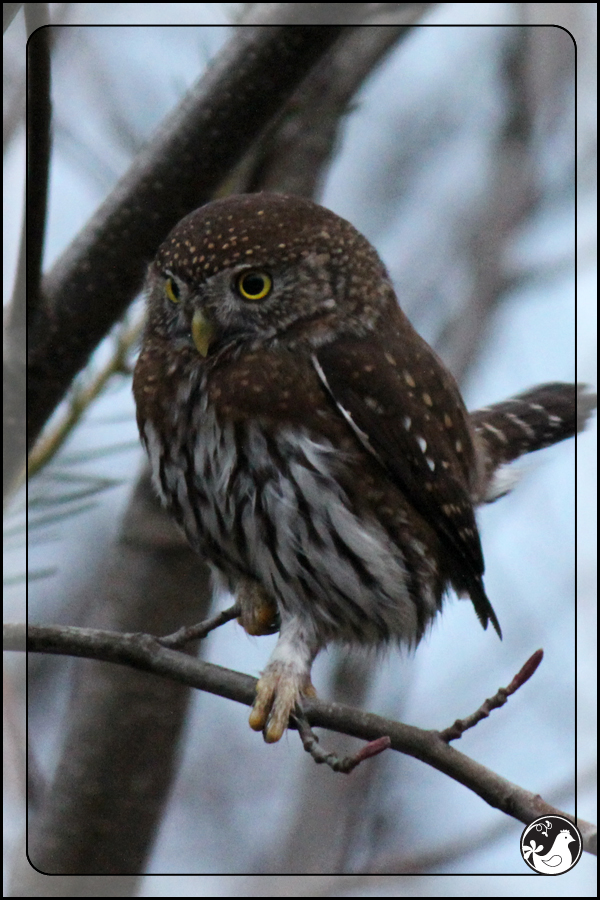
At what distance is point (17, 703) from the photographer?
1428 mm

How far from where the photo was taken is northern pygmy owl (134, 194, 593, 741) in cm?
145

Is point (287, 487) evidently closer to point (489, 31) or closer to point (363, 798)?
point (363, 798)

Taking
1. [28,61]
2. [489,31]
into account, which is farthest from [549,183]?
[28,61]

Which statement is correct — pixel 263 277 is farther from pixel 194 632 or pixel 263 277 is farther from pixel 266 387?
pixel 194 632

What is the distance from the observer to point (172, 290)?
148 cm

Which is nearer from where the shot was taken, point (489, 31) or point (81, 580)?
point (489, 31)

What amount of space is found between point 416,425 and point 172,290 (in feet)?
1.39

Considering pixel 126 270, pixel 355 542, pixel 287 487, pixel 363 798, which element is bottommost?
pixel 363 798

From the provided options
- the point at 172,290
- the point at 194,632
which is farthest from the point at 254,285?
the point at 194,632

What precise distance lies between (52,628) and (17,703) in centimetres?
27

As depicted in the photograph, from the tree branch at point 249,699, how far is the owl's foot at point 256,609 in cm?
22

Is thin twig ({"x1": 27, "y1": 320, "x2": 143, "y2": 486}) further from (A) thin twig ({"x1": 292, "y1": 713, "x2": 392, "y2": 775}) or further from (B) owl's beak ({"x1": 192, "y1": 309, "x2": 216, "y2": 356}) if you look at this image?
(A) thin twig ({"x1": 292, "y1": 713, "x2": 392, "y2": 775})

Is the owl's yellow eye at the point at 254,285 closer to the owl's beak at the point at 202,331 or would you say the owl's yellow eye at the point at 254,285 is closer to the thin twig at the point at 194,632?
the owl's beak at the point at 202,331

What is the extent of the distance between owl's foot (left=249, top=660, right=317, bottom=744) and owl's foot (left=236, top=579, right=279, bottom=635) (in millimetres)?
113
